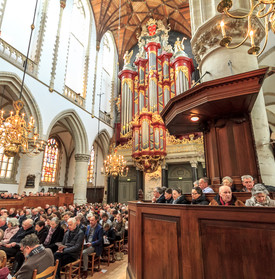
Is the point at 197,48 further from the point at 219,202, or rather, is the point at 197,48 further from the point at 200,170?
the point at 200,170

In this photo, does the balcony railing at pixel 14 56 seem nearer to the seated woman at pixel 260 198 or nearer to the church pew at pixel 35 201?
the church pew at pixel 35 201

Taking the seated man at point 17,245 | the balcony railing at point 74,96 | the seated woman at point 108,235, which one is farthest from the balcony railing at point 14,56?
the seated woman at point 108,235

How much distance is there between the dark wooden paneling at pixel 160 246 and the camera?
1901 mm

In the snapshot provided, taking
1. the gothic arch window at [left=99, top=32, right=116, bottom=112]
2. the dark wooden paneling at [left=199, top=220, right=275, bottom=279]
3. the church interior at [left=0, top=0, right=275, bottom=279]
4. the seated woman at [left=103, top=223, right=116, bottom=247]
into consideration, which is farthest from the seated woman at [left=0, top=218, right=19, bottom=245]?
the gothic arch window at [left=99, top=32, right=116, bottom=112]

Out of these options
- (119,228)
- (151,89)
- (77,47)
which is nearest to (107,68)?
(77,47)

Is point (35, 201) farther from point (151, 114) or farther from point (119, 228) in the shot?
point (151, 114)

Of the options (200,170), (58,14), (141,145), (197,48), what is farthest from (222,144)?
(58,14)

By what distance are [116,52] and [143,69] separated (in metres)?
4.25

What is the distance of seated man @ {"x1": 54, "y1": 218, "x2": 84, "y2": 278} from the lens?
3.18m

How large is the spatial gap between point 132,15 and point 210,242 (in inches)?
742

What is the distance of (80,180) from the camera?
11.9 m

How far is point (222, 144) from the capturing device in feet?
12.4

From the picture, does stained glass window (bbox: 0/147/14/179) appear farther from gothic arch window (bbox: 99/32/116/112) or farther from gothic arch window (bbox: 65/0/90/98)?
gothic arch window (bbox: 99/32/116/112)

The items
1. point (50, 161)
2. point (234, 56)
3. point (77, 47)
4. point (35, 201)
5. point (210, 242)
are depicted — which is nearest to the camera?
point (210, 242)
